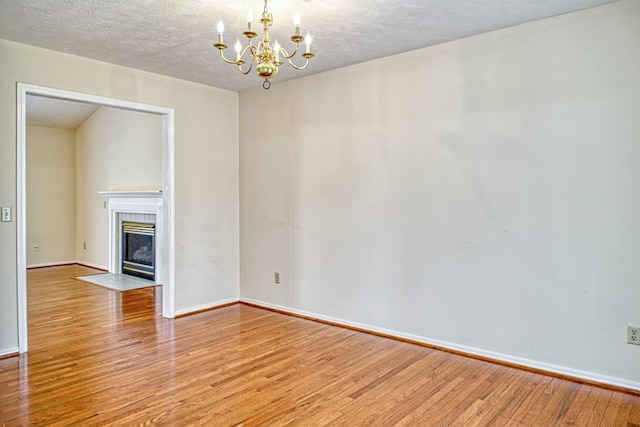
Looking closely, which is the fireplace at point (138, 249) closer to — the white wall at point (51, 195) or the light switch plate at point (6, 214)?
the white wall at point (51, 195)

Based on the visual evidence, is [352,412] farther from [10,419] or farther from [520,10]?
[520,10]

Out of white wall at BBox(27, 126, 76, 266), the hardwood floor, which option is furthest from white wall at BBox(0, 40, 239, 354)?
white wall at BBox(27, 126, 76, 266)

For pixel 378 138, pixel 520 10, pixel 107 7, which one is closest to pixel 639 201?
pixel 520 10

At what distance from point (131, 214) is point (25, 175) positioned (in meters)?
3.44

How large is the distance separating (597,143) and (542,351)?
56.8 inches

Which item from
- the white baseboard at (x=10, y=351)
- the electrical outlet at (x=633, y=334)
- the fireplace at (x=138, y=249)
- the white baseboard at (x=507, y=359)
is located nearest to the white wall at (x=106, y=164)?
the fireplace at (x=138, y=249)

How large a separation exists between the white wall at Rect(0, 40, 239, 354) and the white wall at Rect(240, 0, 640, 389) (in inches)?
28.1

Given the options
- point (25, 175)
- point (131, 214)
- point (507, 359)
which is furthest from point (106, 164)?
point (507, 359)

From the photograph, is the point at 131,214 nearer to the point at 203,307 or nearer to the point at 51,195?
the point at 51,195

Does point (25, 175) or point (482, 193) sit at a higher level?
point (25, 175)

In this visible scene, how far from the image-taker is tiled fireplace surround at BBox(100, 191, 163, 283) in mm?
6062

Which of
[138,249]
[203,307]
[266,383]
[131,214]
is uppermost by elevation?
[131,214]

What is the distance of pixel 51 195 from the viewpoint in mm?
7551

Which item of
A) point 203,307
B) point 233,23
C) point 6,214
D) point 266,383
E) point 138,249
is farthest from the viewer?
point 138,249
